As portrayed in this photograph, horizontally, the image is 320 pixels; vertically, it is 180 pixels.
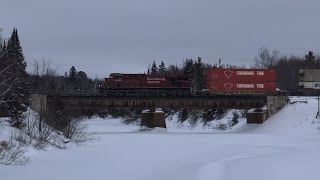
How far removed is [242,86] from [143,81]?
14893mm

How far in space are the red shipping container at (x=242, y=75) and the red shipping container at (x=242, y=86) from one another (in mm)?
549

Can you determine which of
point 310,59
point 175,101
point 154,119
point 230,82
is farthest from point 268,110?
point 310,59

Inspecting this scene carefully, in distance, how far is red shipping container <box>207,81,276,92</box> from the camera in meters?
77.6

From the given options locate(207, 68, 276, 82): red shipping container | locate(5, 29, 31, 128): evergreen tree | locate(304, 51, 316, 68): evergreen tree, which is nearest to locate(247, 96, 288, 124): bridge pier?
locate(207, 68, 276, 82): red shipping container

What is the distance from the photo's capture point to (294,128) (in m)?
65.2

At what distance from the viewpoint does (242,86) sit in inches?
3078

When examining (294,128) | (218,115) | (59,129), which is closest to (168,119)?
(218,115)

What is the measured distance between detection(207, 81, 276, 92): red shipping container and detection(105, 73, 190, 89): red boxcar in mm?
5583

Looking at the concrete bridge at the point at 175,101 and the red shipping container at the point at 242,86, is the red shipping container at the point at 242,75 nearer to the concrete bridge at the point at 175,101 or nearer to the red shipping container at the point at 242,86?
the red shipping container at the point at 242,86

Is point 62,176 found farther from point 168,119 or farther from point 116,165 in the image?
point 168,119

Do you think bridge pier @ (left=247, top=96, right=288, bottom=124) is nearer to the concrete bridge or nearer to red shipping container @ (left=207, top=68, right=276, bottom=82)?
the concrete bridge

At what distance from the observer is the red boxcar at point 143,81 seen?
79750 millimetres

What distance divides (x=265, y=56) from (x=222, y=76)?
287 feet

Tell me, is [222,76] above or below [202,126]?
above
